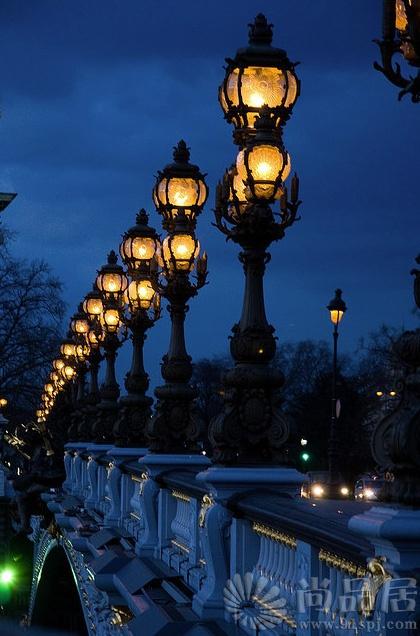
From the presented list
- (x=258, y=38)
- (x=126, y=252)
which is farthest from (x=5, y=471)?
(x=258, y=38)

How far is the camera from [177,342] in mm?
17641

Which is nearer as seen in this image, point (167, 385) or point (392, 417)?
point (392, 417)

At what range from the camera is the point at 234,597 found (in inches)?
447

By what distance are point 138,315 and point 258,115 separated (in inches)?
362

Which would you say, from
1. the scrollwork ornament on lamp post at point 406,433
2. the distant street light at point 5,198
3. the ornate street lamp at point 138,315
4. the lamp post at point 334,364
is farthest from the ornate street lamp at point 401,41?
the distant street light at point 5,198

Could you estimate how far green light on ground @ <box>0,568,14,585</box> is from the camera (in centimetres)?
6166

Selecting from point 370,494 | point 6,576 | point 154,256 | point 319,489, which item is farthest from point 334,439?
point 6,576

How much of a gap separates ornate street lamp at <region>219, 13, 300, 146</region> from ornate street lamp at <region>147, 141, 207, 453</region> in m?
4.18

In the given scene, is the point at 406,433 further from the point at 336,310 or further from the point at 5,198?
the point at 5,198

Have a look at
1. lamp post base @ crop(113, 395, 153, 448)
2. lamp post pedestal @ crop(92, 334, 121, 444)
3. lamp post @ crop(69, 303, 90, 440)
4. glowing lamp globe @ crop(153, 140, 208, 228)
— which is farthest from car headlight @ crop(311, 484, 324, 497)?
glowing lamp globe @ crop(153, 140, 208, 228)

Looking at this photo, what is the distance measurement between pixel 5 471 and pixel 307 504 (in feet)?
231

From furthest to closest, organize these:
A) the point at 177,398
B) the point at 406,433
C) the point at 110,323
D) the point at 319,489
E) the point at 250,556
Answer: the point at 319,489, the point at 110,323, the point at 177,398, the point at 250,556, the point at 406,433

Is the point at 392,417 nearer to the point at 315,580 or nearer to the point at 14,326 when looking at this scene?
the point at 315,580

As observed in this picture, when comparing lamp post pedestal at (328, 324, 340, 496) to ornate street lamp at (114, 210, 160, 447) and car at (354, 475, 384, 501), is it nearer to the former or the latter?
car at (354, 475, 384, 501)
